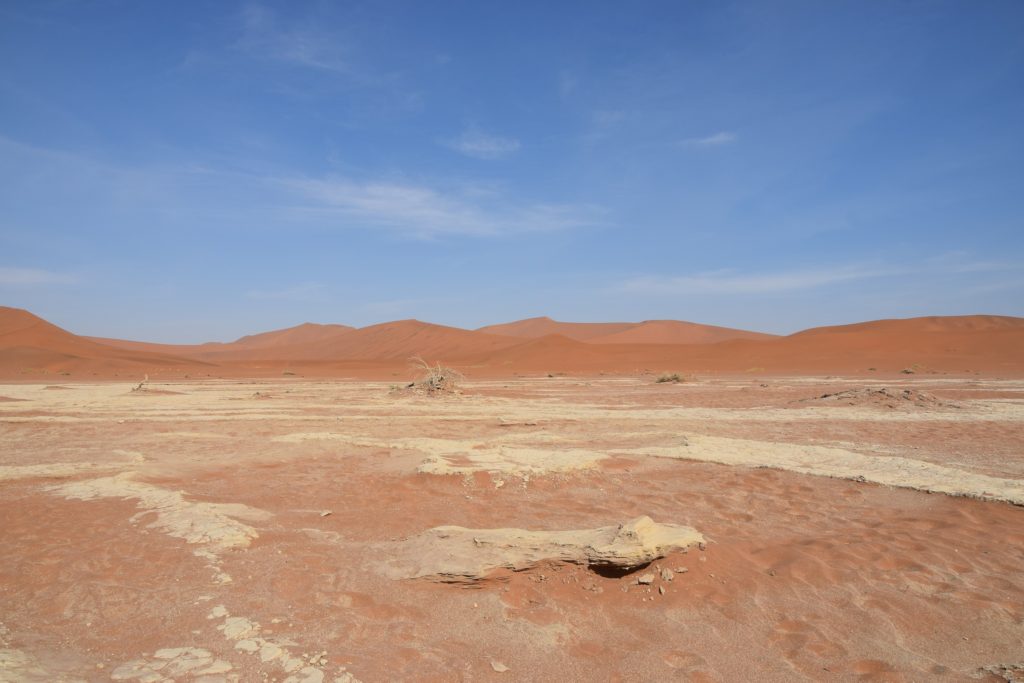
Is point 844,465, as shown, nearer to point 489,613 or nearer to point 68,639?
point 489,613

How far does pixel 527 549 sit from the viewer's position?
4.61 meters

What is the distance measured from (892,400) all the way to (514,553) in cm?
1395

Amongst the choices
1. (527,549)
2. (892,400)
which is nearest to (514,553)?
(527,549)

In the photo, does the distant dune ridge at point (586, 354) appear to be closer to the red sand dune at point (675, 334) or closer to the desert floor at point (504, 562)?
the red sand dune at point (675, 334)

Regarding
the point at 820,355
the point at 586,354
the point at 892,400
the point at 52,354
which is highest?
the point at 586,354

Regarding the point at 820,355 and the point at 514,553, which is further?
the point at 820,355

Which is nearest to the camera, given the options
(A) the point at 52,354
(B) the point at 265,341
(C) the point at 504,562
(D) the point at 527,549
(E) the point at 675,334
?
(C) the point at 504,562

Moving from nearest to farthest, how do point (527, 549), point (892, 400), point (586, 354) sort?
point (527, 549), point (892, 400), point (586, 354)

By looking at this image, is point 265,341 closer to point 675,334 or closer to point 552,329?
point 552,329

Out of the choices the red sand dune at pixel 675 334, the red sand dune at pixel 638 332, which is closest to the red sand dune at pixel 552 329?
the red sand dune at pixel 638 332

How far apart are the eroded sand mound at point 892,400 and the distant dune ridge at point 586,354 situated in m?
19.8

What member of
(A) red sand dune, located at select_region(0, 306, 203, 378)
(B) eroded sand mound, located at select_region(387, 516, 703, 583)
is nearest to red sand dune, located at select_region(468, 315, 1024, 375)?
(A) red sand dune, located at select_region(0, 306, 203, 378)

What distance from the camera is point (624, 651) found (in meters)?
3.68

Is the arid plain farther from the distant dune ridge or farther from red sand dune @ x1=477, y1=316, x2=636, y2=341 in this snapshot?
red sand dune @ x1=477, y1=316, x2=636, y2=341
